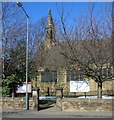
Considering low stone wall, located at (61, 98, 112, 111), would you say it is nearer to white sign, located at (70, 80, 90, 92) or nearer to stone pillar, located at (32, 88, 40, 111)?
stone pillar, located at (32, 88, 40, 111)

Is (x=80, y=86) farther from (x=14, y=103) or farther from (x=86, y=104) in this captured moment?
(x=14, y=103)

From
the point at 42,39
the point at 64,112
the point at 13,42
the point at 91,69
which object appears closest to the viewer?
the point at 64,112

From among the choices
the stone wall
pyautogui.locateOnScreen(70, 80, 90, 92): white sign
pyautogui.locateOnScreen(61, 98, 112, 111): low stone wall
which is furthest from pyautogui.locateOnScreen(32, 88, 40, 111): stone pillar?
the stone wall

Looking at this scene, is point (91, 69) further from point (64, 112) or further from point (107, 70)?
point (64, 112)

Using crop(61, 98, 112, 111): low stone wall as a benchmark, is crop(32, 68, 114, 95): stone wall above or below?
above

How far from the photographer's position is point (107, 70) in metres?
23.0

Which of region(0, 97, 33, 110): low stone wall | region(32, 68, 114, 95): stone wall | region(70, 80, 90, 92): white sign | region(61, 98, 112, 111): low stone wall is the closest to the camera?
region(61, 98, 112, 111): low stone wall

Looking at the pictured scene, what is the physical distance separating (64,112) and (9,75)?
26.5ft

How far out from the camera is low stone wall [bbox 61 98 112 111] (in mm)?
21516

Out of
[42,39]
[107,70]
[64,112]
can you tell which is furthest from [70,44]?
[42,39]

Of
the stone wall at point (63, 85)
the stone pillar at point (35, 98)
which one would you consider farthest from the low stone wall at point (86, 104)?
the stone wall at point (63, 85)

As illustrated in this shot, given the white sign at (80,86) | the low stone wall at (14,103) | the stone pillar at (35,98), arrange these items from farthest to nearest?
the white sign at (80,86)
the low stone wall at (14,103)
the stone pillar at (35,98)

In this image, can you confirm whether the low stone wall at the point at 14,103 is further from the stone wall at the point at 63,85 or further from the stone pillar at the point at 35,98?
the stone wall at the point at 63,85

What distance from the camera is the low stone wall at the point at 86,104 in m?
21.5
